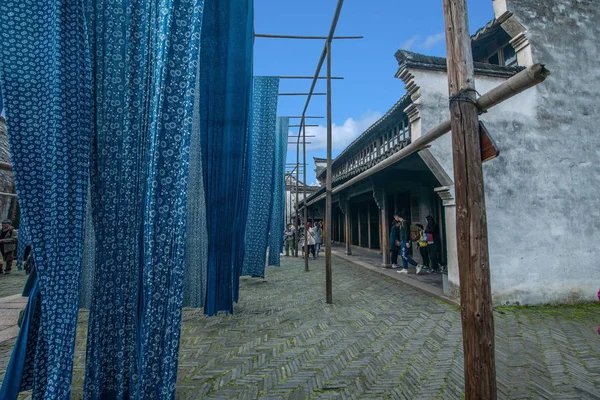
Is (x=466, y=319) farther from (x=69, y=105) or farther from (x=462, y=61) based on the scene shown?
(x=69, y=105)

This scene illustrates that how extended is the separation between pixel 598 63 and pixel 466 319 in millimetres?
7516

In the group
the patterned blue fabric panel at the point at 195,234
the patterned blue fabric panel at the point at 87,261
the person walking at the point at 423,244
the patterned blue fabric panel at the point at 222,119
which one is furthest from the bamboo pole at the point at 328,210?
the patterned blue fabric panel at the point at 87,261

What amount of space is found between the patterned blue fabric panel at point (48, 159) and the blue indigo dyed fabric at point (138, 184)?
0.20 metres

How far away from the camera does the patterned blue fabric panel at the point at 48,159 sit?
197cm

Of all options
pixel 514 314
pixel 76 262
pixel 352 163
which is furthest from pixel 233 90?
pixel 352 163

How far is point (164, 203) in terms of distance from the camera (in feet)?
7.47

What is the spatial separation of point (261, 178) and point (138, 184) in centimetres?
537

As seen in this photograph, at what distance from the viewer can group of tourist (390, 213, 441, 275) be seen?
26.6 feet

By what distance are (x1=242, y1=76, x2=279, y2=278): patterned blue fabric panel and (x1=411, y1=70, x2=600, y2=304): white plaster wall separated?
3.38 meters

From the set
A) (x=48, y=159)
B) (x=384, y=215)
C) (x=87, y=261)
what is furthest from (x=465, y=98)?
(x=384, y=215)

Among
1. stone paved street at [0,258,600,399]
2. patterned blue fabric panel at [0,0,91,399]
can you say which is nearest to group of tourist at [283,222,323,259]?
stone paved street at [0,258,600,399]

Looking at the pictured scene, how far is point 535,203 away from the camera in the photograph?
5.77 m

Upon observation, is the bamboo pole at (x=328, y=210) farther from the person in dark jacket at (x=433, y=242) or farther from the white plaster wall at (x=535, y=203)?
the person in dark jacket at (x=433, y=242)

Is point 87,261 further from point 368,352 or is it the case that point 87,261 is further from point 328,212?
point 328,212
